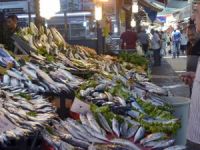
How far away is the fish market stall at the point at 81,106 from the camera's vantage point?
4.22 meters

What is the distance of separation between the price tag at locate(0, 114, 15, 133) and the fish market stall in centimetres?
3

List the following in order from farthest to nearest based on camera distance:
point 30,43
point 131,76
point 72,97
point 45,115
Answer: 1. point 30,43
2. point 131,76
3. point 72,97
4. point 45,115

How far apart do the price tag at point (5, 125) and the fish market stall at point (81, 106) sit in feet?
0.09

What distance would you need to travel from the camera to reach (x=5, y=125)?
13.1ft

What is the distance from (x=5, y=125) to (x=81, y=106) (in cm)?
137

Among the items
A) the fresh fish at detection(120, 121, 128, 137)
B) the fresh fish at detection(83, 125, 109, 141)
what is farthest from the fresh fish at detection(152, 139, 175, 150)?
the fresh fish at detection(83, 125, 109, 141)

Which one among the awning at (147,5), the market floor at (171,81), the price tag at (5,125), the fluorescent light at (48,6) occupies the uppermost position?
the awning at (147,5)

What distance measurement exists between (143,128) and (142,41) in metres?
19.1

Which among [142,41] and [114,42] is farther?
[142,41]

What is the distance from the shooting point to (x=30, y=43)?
339 inches

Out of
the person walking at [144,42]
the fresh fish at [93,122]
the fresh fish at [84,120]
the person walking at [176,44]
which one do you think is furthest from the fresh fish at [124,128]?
the person walking at [176,44]

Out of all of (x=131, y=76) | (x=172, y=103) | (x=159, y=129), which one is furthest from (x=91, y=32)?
(x=159, y=129)

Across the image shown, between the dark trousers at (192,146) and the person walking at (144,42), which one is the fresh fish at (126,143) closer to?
the dark trousers at (192,146)

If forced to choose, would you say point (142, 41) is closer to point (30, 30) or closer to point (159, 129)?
point (30, 30)
